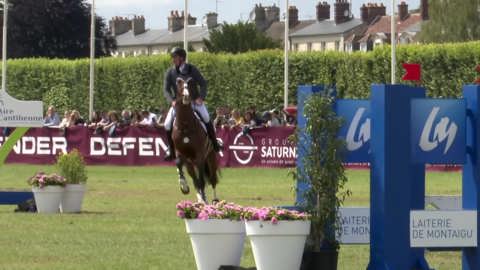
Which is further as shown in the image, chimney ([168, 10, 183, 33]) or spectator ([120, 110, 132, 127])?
chimney ([168, 10, 183, 33])

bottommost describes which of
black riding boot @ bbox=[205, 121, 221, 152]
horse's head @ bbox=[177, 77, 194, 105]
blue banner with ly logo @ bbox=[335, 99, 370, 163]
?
black riding boot @ bbox=[205, 121, 221, 152]

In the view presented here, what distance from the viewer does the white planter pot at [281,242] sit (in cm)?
1183

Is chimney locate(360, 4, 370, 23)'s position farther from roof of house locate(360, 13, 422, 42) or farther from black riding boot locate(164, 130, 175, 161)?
black riding boot locate(164, 130, 175, 161)

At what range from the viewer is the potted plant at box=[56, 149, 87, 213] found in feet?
73.5

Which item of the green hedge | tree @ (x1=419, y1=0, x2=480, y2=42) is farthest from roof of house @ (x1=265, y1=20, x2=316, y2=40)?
the green hedge

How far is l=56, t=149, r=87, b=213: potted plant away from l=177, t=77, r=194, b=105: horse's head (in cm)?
196

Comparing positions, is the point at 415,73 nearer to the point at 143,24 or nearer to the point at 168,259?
the point at 168,259

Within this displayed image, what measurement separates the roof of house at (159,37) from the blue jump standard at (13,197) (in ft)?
393

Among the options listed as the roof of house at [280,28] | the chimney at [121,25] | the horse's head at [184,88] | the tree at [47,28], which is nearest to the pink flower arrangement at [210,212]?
the horse's head at [184,88]

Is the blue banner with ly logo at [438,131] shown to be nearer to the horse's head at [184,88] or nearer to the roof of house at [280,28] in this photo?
the horse's head at [184,88]

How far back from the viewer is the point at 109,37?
103688mm

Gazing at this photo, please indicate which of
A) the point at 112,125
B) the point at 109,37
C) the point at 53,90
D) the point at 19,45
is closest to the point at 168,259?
the point at 112,125

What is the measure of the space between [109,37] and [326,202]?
92.4m

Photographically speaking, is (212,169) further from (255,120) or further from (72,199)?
(255,120)
